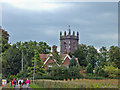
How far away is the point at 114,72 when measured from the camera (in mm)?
56156

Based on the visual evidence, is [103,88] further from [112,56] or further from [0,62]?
[112,56]

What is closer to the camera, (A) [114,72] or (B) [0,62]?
(B) [0,62]

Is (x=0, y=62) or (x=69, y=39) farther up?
(x=69, y=39)

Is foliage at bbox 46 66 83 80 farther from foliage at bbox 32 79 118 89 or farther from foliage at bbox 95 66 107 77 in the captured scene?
foliage at bbox 32 79 118 89

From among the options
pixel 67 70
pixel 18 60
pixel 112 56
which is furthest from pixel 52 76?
pixel 112 56

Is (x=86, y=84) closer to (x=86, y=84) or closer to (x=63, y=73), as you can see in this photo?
(x=86, y=84)

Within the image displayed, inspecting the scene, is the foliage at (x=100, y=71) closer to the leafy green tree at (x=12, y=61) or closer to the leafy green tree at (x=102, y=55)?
the leafy green tree at (x=12, y=61)

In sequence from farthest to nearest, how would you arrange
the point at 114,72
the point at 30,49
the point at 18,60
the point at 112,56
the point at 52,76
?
the point at 112,56
the point at 30,49
the point at 18,60
the point at 114,72
the point at 52,76

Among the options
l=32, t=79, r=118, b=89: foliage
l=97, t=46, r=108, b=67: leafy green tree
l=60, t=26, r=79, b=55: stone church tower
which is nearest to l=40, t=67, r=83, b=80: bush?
l=32, t=79, r=118, b=89: foliage

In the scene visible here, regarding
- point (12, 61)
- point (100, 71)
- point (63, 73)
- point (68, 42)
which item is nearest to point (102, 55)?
point (68, 42)

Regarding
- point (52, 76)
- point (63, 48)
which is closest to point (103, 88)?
point (52, 76)

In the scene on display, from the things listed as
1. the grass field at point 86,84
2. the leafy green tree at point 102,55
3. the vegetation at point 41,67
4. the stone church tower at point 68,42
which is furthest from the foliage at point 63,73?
the stone church tower at point 68,42

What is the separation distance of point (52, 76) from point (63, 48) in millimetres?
Result: 80709

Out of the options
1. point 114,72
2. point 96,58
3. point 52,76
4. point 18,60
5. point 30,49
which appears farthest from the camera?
point 96,58
